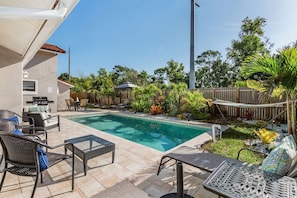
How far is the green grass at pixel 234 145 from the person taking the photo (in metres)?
3.74

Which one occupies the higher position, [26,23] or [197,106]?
[26,23]

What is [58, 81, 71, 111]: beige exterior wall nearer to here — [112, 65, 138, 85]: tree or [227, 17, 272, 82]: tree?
[112, 65, 138, 85]: tree

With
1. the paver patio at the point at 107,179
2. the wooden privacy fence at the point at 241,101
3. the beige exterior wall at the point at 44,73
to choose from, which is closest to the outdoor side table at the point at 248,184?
the paver patio at the point at 107,179

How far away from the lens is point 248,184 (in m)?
1.50

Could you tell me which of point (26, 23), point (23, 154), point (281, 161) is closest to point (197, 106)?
point (281, 161)

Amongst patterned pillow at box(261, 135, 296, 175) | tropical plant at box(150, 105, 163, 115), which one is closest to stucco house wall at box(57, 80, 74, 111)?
tropical plant at box(150, 105, 163, 115)

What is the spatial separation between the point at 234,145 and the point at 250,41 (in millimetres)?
15732

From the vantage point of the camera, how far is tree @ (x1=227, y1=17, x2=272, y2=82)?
16141mm

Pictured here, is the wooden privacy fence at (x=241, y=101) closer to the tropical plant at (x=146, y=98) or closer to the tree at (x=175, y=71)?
the tropical plant at (x=146, y=98)

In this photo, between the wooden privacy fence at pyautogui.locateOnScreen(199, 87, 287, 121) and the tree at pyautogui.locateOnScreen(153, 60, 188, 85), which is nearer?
the wooden privacy fence at pyautogui.locateOnScreen(199, 87, 287, 121)

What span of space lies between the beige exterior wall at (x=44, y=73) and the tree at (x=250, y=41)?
16696 mm

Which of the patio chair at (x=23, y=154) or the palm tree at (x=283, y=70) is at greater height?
the palm tree at (x=283, y=70)

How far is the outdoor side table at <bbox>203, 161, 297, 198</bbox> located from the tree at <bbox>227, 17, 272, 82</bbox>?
55.2 feet

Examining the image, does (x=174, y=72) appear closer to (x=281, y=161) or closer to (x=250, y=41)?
(x=250, y=41)
